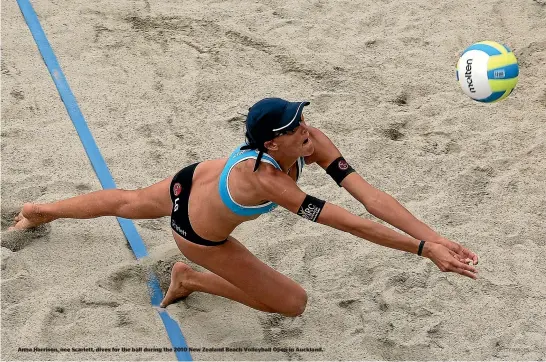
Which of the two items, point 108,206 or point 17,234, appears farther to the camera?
point 17,234

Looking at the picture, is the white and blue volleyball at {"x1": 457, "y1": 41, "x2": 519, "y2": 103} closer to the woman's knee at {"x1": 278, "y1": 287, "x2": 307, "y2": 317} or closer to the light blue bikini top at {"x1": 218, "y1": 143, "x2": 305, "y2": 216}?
the light blue bikini top at {"x1": 218, "y1": 143, "x2": 305, "y2": 216}

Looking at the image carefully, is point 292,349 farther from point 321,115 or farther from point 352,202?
point 321,115

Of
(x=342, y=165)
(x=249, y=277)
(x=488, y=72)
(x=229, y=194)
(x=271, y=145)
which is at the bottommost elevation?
(x=249, y=277)

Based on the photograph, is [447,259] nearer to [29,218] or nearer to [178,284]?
[178,284]

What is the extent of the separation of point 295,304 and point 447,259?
0.93m

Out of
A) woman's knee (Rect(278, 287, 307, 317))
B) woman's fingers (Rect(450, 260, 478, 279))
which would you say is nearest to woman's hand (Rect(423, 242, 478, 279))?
woman's fingers (Rect(450, 260, 478, 279))

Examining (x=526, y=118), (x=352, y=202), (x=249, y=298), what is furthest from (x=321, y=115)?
(x=249, y=298)

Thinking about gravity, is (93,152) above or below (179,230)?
below

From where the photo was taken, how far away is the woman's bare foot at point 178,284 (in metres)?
4.50

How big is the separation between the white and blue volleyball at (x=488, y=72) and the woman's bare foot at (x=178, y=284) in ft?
6.17

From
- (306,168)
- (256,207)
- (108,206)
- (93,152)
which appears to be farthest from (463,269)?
(93,152)

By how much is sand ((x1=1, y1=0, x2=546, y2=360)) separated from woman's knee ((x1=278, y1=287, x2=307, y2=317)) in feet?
0.77

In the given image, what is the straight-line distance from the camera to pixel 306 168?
5.64 metres

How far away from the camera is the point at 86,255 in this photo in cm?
489
